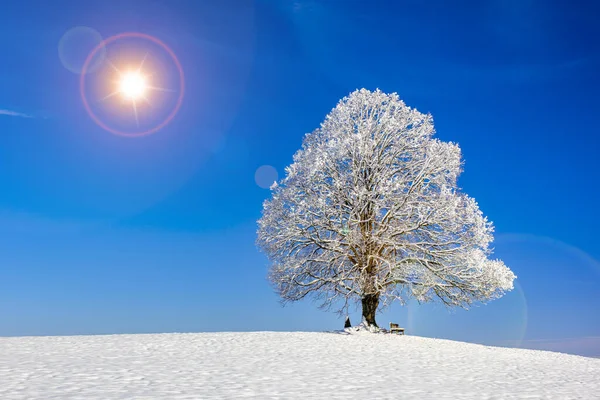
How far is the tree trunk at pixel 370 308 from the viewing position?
24.6 m

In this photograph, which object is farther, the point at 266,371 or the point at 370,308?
the point at 370,308

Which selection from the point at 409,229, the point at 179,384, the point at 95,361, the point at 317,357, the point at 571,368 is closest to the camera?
the point at 179,384

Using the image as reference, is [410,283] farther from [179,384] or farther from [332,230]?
[179,384]

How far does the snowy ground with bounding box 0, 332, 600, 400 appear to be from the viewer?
31.3 feet

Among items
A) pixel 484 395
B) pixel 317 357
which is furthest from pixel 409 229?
pixel 484 395

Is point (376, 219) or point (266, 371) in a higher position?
point (376, 219)

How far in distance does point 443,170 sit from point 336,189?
574 centimetres

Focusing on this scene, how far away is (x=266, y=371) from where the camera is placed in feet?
39.7

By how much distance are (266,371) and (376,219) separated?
46.2 ft

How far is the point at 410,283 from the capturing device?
80.3 feet

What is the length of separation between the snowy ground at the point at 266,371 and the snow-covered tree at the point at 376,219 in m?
4.91

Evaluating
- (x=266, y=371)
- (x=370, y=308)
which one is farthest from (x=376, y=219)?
(x=266, y=371)

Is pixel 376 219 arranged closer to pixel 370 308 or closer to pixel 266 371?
pixel 370 308

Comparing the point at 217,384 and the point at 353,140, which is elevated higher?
the point at 353,140
